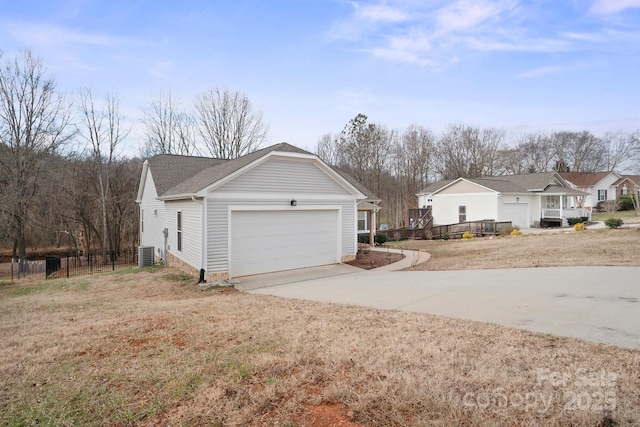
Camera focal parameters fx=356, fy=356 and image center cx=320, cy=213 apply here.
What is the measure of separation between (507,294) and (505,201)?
21732 mm

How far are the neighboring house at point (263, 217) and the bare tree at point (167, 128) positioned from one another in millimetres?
16868

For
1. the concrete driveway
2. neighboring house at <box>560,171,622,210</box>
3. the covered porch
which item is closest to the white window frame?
the covered porch

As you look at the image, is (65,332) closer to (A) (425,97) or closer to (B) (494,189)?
(A) (425,97)

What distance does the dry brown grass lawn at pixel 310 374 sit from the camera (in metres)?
2.90

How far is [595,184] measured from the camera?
41.1 metres

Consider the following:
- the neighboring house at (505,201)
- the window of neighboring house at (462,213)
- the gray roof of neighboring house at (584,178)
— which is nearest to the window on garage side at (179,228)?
the neighboring house at (505,201)

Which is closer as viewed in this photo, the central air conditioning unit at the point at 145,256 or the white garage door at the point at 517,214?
the central air conditioning unit at the point at 145,256

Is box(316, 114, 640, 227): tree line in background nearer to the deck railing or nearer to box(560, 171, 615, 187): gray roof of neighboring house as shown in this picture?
box(560, 171, 615, 187): gray roof of neighboring house

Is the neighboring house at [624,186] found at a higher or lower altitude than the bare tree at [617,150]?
lower

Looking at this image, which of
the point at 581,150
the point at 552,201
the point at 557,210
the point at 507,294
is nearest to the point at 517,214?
the point at 557,210

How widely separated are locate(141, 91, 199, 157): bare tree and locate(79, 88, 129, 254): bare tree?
4.26 meters

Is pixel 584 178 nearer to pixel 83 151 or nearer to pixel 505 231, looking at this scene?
pixel 505 231

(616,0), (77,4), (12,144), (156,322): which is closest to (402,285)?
(156,322)

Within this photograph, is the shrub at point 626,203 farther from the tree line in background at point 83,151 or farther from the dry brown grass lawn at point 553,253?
the tree line in background at point 83,151
